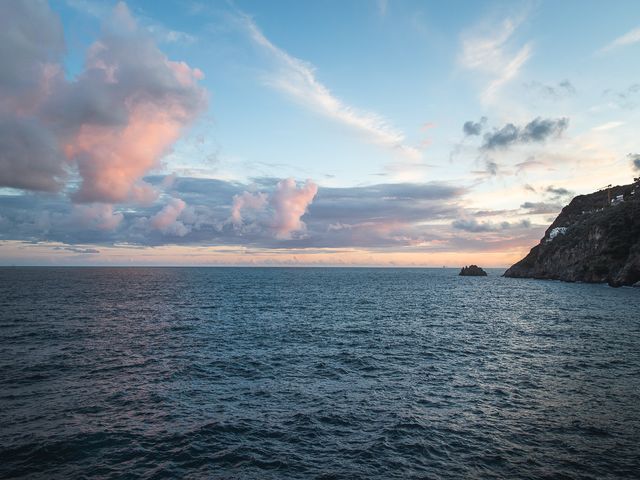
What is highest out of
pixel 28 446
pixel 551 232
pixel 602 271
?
pixel 551 232

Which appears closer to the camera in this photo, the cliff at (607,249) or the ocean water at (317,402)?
the ocean water at (317,402)

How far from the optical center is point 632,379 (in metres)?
34.4

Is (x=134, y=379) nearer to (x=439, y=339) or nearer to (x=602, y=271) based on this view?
(x=439, y=339)

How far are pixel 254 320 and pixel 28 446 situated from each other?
161 ft

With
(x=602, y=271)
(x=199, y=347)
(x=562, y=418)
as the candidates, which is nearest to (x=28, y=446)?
(x=199, y=347)

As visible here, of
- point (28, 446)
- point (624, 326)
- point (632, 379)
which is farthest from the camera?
point (624, 326)

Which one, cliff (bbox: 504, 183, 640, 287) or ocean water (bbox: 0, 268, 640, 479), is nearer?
ocean water (bbox: 0, 268, 640, 479)

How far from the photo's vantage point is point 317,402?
2998 cm

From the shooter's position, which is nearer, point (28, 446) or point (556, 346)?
point (28, 446)

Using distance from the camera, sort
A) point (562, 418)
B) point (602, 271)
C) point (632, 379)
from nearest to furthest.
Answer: point (562, 418), point (632, 379), point (602, 271)

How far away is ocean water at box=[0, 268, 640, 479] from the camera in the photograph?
Answer: 21125mm

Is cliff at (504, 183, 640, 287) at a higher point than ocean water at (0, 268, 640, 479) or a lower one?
higher

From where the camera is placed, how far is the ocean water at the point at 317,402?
2112 cm

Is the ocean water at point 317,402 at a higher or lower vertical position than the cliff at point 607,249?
lower
